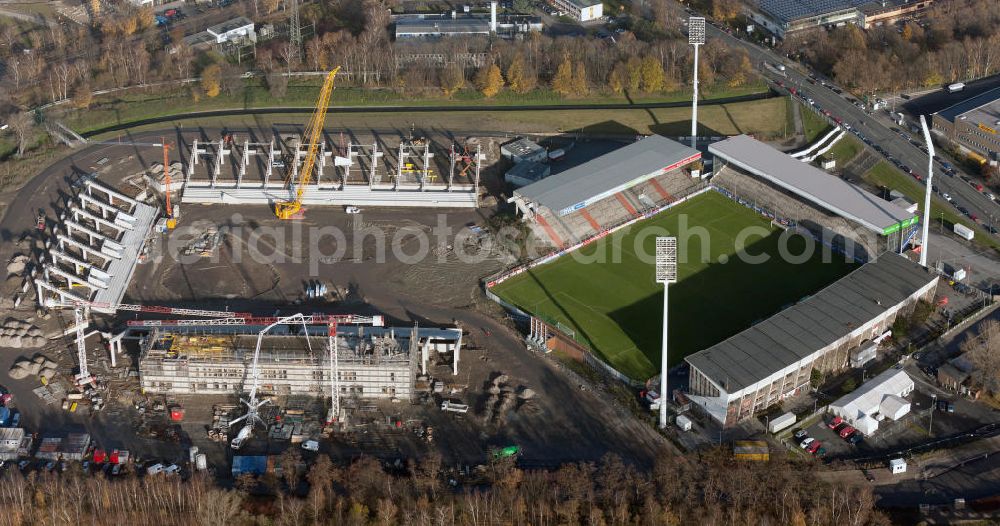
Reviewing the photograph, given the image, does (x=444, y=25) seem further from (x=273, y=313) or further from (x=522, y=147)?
(x=273, y=313)

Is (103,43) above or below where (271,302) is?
above

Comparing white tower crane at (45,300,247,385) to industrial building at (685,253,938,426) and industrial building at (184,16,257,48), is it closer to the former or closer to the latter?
industrial building at (685,253,938,426)

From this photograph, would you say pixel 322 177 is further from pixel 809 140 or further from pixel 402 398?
pixel 809 140

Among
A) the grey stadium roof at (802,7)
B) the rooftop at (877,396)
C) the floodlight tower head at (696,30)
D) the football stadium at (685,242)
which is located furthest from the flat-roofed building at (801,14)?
the rooftop at (877,396)

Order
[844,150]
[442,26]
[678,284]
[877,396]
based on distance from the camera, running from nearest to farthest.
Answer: [877,396]
[678,284]
[844,150]
[442,26]

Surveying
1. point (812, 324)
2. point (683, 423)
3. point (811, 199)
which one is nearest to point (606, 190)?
point (811, 199)

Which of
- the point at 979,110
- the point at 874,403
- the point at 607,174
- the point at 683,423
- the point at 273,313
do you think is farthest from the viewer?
the point at 979,110

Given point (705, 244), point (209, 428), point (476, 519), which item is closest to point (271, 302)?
point (209, 428)
